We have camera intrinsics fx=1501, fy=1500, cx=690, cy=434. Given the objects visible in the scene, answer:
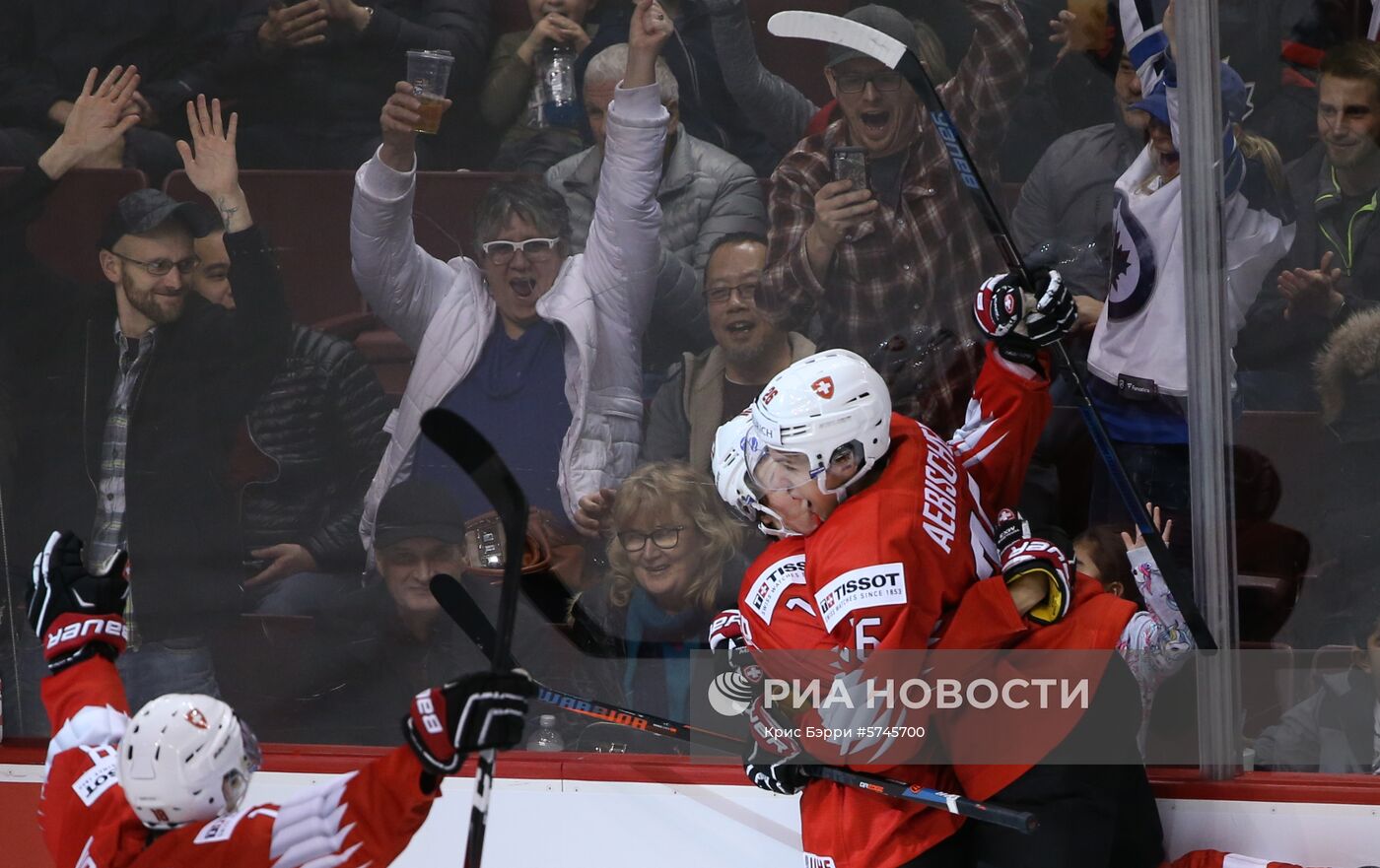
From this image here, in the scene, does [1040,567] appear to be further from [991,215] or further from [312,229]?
[312,229]

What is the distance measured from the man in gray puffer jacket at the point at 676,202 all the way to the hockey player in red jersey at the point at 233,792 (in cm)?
113

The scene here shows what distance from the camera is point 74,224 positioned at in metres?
3.42

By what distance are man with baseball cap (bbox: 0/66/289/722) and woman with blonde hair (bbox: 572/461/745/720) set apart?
0.90 metres

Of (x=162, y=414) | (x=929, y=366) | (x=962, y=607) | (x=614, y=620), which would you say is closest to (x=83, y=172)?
(x=162, y=414)

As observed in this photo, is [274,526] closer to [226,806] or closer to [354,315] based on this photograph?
[354,315]

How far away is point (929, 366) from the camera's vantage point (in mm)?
3119

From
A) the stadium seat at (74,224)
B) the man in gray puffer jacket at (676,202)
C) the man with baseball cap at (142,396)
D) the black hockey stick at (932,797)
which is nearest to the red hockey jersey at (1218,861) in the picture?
the black hockey stick at (932,797)

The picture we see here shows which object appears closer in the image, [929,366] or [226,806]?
[226,806]

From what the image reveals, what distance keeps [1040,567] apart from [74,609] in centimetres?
168

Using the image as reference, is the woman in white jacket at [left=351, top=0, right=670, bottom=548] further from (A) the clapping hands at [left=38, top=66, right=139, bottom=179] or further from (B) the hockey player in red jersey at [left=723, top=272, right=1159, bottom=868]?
(B) the hockey player in red jersey at [left=723, top=272, right=1159, bottom=868]

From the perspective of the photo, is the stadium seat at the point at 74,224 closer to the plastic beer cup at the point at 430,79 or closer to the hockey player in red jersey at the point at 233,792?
the plastic beer cup at the point at 430,79

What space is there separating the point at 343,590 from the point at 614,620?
2.04 ft

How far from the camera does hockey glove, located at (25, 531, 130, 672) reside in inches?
104

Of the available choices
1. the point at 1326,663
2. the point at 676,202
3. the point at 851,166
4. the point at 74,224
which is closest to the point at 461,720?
the point at 676,202
